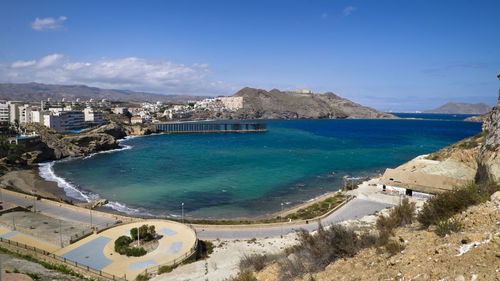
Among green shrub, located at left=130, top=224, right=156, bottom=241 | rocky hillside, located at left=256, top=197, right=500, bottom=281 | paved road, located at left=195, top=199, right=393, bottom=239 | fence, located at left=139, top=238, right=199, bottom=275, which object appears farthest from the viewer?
paved road, located at left=195, top=199, right=393, bottom=239

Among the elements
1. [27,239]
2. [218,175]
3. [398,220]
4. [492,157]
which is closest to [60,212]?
[27,239]

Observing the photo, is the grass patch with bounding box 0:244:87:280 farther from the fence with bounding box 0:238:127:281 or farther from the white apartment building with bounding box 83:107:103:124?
the white apartment building with bounding box 83:107:103:124

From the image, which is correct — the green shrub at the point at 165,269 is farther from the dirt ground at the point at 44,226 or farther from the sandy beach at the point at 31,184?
the sandy beach at the point at 31,184

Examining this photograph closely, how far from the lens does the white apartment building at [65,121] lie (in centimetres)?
7612

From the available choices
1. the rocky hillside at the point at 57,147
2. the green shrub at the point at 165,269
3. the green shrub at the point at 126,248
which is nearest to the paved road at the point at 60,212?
the green shrub at the point at 126,248

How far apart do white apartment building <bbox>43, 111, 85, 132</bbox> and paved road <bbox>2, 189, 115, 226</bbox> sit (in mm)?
58475

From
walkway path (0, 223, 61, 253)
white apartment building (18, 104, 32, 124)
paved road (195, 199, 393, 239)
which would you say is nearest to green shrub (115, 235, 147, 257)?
walkway path (0, 223, 61, 253)

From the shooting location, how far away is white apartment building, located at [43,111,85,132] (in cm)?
7612

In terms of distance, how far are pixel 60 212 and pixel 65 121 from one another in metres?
69.8

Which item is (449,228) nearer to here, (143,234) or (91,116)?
(143,234)

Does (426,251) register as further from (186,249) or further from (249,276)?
(186,249)

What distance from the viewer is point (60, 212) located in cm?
2378

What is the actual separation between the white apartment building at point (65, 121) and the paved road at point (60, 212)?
58.5 m

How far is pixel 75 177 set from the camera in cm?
4031
